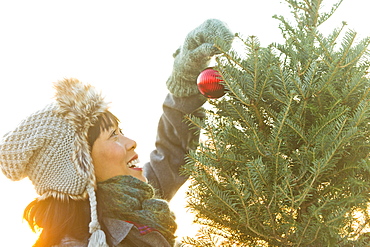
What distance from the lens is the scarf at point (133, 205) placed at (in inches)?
57.6

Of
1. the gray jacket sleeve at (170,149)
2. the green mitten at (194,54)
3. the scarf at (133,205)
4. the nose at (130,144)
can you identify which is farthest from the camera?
the gray jacket sleeve at (170,149)

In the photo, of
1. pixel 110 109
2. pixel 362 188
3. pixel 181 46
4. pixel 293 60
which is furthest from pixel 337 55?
pixel 110 109

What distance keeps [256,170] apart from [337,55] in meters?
0.33

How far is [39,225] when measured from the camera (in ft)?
4.66

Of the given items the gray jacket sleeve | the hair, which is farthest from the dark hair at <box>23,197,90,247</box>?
the gray jacket sleeve

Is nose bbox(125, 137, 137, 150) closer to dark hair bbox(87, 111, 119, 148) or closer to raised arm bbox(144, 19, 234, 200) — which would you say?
dark hair bbox(87, 111, 119, 148)

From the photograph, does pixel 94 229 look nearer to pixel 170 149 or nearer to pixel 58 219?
pixel 58 219

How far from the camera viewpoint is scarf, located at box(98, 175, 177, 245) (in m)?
1.46

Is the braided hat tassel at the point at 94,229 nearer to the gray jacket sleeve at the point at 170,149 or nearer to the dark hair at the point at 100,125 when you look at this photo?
the dark hair at the point at 100,125

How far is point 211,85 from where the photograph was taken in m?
1.16

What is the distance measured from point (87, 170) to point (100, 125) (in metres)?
0.19

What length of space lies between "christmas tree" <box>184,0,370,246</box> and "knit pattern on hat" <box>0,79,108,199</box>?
0.51 metres

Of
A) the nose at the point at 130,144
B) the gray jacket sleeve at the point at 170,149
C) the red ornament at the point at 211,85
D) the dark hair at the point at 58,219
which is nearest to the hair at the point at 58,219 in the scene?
the dark hair at the point at 58,219

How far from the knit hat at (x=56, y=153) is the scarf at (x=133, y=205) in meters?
0.07
